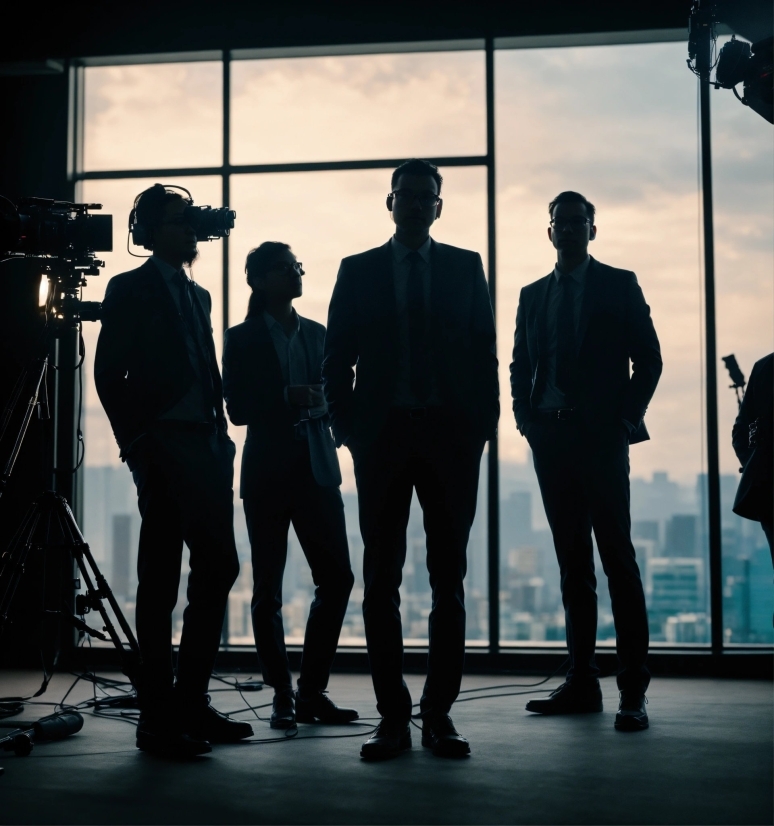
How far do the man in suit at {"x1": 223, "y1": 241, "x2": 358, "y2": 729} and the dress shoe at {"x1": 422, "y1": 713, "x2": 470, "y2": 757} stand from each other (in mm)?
546

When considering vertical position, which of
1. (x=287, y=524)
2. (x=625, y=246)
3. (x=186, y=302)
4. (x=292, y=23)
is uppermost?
(x=292, y=23)

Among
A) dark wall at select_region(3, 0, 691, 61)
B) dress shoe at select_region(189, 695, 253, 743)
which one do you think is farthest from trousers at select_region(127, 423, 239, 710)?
dark wall at select_region(3, 0, 691, 61)

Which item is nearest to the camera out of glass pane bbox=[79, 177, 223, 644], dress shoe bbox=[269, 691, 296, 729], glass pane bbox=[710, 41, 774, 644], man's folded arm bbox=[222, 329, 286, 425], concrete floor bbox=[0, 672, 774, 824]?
concrete floor bbox=[0, 672, 774, 824]

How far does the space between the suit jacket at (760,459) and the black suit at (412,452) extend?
0.91 meters

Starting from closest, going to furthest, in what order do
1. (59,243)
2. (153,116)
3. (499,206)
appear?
(59,243)
(499,206)
(153,116)

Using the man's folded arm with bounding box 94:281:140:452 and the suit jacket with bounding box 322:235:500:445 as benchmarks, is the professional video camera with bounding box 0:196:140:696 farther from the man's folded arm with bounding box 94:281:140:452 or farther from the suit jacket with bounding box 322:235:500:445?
the suit jacket with bounding box 322:235:500:445

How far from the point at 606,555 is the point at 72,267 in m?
2.10

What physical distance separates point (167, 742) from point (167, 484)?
769 mm

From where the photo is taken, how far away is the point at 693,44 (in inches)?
161

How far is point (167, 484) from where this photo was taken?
117 inches

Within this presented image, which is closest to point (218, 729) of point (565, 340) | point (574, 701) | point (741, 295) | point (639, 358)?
point (574, 701)

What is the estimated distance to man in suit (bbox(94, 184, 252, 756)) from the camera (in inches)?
117

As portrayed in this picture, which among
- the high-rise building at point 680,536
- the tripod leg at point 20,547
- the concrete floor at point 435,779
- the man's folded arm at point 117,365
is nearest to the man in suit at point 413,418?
the concrete floor at point 435,779

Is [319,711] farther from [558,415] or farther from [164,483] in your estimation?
[558,415]
